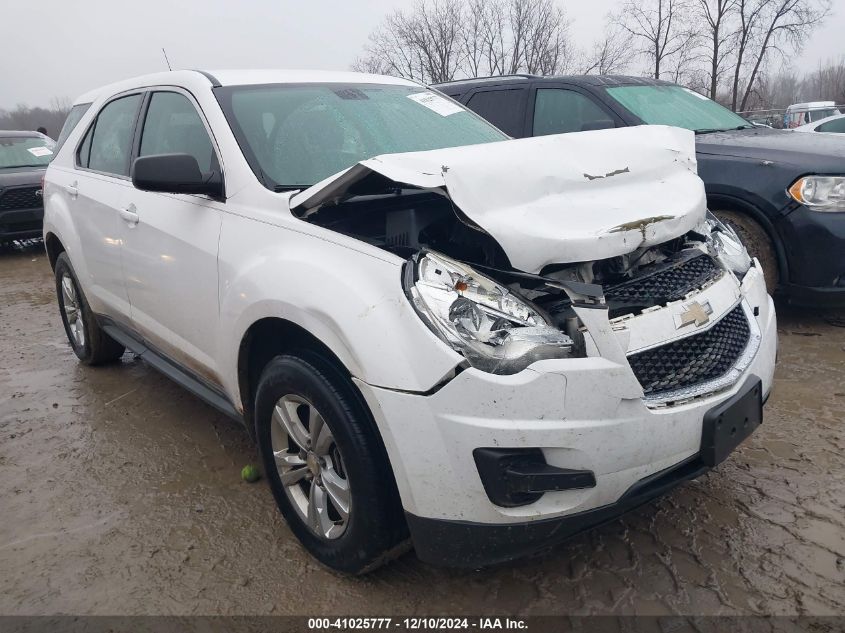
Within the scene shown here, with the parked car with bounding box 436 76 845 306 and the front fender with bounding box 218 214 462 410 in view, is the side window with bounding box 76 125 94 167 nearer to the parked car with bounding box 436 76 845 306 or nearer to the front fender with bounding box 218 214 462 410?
the front fender with bounding box 218 214 462 410

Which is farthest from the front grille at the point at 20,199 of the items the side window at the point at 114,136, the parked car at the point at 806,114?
the parked car at the point at 806,114

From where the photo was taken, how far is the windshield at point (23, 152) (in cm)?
1012

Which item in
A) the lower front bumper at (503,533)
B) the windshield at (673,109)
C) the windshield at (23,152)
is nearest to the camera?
the lower front bumper at (503,533)

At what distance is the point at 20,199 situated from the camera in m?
9.34

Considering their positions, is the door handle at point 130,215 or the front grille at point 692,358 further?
the door handle at point 130,215

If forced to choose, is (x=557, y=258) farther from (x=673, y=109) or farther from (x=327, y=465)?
(x=673, y=109)

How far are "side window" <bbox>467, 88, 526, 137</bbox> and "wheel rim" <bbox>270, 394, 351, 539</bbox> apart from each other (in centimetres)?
393

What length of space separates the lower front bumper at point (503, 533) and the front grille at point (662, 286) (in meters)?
0.48

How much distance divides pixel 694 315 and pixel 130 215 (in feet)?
8.27

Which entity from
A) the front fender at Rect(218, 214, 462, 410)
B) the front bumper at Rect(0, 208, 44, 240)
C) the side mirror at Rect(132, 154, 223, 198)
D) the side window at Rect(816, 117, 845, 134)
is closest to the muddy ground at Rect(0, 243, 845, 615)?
the front fender at Rect(218, 214, 462, 410)

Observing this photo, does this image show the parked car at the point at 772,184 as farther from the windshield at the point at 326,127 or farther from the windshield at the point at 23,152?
the windshield at the point at 23,152

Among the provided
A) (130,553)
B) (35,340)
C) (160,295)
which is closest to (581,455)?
(130,553)

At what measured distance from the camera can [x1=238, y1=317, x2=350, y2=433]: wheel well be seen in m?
2.13

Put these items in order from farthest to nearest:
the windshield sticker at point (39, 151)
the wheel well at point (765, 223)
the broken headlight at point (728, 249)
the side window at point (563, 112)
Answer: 1. the windshield sticker at point (39, 151)
2. the side window at point (563, 112)
3. the wheel well at point (765, 223)
4. the broken headlight at point (728, 249)
